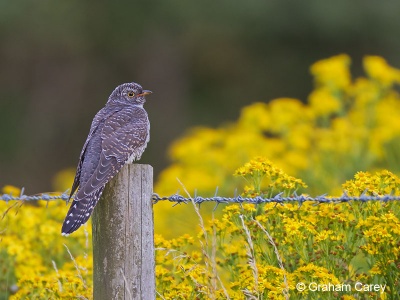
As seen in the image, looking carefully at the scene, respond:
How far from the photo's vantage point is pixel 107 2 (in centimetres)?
2078

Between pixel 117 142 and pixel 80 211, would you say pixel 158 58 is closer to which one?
pixel 117 142

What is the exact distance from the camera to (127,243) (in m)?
4.43

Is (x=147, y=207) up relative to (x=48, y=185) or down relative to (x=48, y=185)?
down

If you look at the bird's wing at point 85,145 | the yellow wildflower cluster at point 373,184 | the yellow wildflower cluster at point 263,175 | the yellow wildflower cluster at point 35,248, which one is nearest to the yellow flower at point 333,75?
the yellow wildflower cluster at point 35,248

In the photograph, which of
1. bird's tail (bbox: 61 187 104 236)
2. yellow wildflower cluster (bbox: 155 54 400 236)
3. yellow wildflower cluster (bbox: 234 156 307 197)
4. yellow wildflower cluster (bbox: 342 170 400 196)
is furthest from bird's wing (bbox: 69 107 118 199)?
yellow wildflower cluster (bbox: 155 54 400 236)

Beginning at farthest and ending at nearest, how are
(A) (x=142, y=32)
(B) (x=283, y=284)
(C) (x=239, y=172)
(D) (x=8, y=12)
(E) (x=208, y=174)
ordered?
(A) (x=142, y=32) < (D) (x=8, y=12) < (E) (x=208, y=174) < (C) (x=239, y=172) < (B) (x=283, y=284)

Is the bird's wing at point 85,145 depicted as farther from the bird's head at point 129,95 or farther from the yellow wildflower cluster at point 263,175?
the yellow wildflower cluster at point 263,175

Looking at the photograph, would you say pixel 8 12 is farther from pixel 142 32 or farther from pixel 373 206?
pixel 373 206

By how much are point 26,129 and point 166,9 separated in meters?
4.66

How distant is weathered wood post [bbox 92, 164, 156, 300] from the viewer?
4426mm

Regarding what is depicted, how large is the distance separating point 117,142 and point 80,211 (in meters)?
0.85

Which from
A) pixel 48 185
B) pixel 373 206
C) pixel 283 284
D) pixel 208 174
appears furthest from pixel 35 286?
pixel 48 185

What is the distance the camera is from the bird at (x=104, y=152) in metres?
4.73

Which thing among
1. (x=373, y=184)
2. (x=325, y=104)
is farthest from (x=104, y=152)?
(x=325, y=104)
